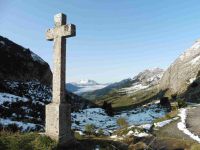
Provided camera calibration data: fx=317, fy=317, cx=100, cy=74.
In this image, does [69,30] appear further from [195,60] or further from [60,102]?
[195,60]

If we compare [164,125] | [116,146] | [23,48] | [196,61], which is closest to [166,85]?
[196,61]

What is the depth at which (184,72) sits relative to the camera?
349 feet

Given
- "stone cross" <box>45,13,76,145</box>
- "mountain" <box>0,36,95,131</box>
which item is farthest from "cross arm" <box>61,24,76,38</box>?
"mountain" <box>0,36,95,131</box>

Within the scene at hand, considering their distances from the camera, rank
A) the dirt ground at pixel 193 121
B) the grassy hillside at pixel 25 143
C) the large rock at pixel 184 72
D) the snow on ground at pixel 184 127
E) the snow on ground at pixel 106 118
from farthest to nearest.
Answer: the large rock at pixel 184 72 < the snow on ground at pixel 106 118 < the dirt ground at pixel 193 121 < the snow on ground at pixel 184 127 < the grassy hillside at pixel 25 143

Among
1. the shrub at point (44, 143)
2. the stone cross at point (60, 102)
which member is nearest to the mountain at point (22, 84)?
the stone cross at point (60, 102)

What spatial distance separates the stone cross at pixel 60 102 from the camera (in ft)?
47.9

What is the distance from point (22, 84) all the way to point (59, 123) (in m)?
39.7

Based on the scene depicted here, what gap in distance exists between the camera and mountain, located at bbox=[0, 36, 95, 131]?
35312 mm

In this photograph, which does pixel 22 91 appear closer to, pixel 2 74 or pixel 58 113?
pixel 2 74

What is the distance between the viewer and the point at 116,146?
16.4m

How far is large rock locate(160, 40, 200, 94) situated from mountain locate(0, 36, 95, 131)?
47.1m

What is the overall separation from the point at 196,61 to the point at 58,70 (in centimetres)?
9712

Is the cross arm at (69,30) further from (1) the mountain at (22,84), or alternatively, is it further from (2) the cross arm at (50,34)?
(1) the mountain at (22,84)

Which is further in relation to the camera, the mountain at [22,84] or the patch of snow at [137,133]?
the mountain at [22,84]
